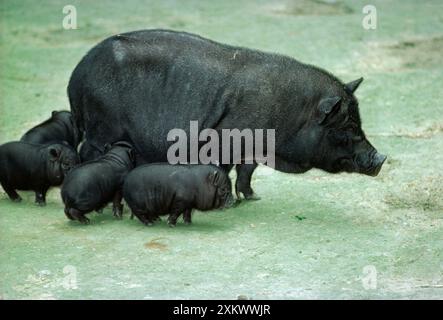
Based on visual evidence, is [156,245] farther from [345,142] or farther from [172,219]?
[345,142]

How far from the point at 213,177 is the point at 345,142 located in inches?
44.4

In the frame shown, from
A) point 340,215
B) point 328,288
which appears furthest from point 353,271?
point 340,215

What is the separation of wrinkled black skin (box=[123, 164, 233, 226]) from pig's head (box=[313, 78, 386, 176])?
875mm

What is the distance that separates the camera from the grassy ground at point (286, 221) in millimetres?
→ 5711

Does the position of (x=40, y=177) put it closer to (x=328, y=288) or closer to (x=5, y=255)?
(x=5, y=255)

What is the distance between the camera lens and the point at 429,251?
6324 mm

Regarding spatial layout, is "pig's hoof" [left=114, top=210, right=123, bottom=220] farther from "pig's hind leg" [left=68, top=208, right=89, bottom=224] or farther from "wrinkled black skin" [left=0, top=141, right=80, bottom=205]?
"wrinkled black skin" [left=0, top=141, right=80, bottom=205]

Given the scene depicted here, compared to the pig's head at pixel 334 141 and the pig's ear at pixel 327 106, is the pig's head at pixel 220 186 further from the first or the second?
the pig's ear at pixel 327 106

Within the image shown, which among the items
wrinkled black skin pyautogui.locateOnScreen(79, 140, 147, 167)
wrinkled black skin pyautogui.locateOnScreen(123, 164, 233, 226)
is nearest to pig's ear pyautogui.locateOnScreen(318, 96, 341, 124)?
wrinkled black skin pyautogui.locateOnScreen(123, 164, 233, 226)

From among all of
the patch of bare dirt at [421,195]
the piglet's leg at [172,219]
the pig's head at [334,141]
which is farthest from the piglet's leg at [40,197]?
the patch of bare dirt at [421,195]

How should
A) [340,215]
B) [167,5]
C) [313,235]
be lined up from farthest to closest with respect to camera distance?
[167,5], [340,215], [313,235]

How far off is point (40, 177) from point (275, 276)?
260cm

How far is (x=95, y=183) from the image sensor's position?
6922 millimetres

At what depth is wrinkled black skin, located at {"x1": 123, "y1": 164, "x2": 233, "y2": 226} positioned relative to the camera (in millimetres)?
6820
